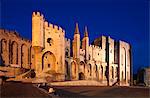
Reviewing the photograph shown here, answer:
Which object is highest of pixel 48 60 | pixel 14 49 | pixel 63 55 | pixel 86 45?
pixel 86 45

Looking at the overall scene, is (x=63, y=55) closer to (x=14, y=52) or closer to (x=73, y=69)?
(x=73, y=69)

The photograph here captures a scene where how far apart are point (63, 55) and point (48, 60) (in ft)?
9.30

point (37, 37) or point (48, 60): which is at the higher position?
point (37, 37)

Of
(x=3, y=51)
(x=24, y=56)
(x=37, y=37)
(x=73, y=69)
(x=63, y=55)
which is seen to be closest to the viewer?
(x=37, y=37)

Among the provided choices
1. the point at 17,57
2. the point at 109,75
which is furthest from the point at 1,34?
the point at 109,75

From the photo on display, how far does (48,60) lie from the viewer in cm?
3728

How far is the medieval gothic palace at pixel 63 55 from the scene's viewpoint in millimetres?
35656

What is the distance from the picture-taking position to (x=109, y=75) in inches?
2219

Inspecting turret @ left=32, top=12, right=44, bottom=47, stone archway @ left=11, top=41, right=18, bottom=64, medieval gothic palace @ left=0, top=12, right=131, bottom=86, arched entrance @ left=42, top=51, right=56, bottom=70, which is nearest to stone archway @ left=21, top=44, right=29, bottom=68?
medieval gothic palace @ left=0, top=12, right=131, bottom=86

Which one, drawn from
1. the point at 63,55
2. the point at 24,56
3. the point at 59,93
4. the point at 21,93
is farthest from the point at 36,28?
the point at 21,93

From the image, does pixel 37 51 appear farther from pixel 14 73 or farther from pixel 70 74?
pixel 70 74

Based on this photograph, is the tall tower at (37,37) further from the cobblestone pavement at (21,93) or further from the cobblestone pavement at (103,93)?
the cobblestone pavement at (21,93)

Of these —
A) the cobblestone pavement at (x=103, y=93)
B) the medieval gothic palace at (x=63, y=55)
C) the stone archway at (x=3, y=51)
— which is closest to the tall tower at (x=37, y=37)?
the medieval gothic palace at (x=63, y=55)

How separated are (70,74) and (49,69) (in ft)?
22.1
